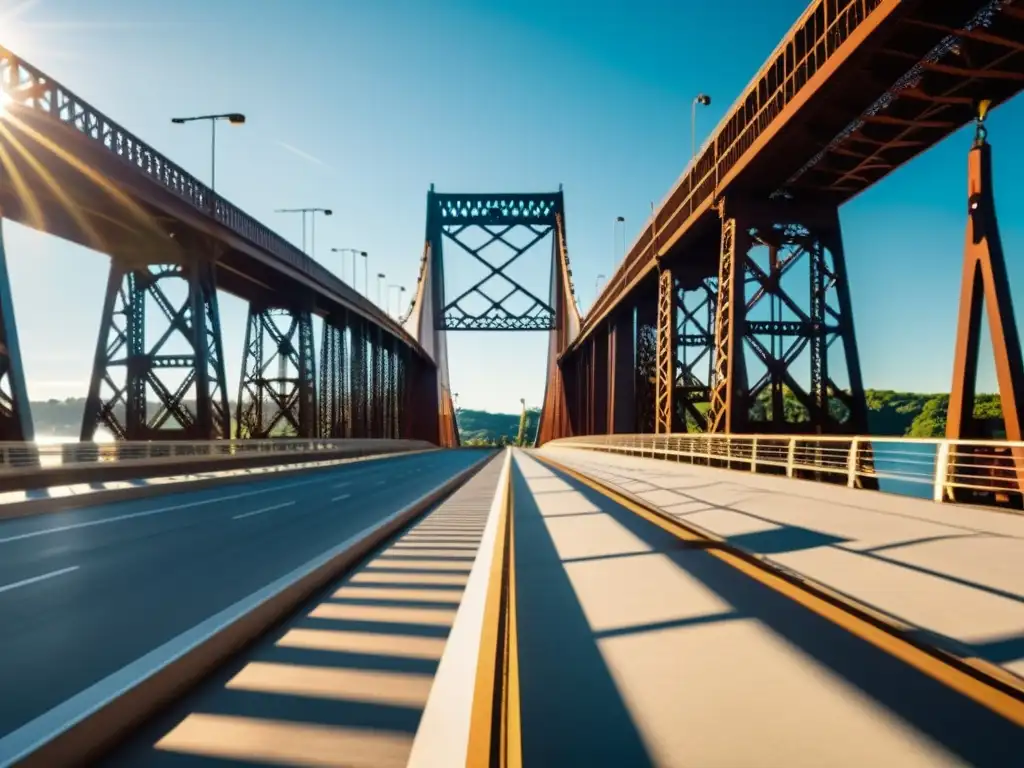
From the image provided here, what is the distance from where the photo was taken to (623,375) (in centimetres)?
5584

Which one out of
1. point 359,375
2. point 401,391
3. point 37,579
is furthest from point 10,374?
point 401,391

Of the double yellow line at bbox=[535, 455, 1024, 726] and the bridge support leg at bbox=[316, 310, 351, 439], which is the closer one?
the double yellow line at bbox=[535, 455, 1024, 726]

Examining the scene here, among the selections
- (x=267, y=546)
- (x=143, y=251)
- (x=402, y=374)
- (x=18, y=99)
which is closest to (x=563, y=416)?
(x=402, y=374)

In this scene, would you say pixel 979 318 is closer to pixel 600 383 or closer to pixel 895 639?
pixel 895 639

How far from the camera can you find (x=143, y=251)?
2967cm

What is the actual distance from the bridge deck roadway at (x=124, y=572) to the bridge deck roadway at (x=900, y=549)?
207 inches

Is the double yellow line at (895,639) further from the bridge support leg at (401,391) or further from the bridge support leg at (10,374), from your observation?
the bridge support leg at (401,391)

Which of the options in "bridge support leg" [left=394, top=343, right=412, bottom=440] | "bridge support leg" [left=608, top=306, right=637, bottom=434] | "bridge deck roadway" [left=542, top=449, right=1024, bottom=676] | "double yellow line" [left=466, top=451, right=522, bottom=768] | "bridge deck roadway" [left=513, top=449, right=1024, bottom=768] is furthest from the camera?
"bridge support leg" [left=394, top=343, right=412, bottom=440]

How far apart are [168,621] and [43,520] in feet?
30.0

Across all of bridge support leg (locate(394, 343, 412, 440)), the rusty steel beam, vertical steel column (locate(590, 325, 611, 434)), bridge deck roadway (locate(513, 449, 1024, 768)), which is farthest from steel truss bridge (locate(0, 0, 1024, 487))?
bridge support leg (locate(394, 343, 412, 440))

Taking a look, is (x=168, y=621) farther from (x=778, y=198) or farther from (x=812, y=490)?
(x=778, y=198)

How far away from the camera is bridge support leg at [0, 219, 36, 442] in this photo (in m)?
18.4

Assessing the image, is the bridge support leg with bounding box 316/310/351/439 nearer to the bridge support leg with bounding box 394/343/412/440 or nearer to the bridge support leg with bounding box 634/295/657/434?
the bridge support leg with bounding box 634/295/657/434

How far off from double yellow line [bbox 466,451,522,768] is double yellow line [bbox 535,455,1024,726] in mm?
2373
